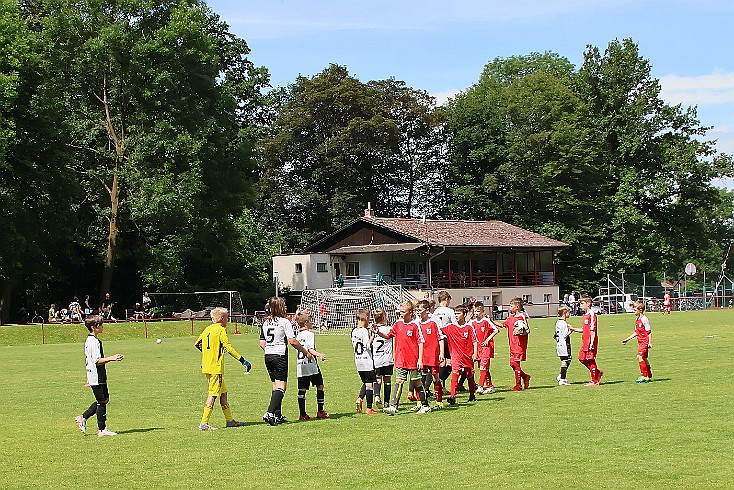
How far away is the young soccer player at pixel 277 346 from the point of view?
14.9m

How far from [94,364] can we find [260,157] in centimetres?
5938

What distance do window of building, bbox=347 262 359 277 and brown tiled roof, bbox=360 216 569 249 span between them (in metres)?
3.67

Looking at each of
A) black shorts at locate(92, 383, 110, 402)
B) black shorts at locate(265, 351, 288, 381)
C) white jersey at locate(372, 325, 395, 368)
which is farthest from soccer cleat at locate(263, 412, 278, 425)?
black shorts at locate(92, 383, 110, 402)

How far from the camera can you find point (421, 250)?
6675cm

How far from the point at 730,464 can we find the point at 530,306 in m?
58.4

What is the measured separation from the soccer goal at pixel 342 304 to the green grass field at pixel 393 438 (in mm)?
29353

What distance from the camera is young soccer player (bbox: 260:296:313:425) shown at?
14.9 metres

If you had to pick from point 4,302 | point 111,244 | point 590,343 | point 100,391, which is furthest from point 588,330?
point 111,244

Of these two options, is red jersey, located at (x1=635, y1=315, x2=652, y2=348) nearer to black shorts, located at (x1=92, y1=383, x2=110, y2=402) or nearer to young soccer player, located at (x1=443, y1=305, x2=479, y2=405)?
young soccer player, located at (x1=443, y1=305, x2=479, y2=405)

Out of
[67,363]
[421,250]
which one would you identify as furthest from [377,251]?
[67,363]

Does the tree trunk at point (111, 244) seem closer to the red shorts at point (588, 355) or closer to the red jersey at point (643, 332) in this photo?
the red shorts at point (588, 355)

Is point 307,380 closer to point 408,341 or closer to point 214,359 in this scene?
point 214,359

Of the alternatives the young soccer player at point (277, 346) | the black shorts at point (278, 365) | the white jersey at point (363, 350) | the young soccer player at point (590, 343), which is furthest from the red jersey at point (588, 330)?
the black shorts at point (278, 365)

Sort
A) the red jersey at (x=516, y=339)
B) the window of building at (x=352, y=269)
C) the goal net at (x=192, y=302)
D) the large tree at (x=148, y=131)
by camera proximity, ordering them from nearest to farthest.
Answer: the red jersey at (x=516, y=339), the large tree at (x=148, y=131), the goal net at (x=192, y=302), the window of building at (x=352, y=269)
